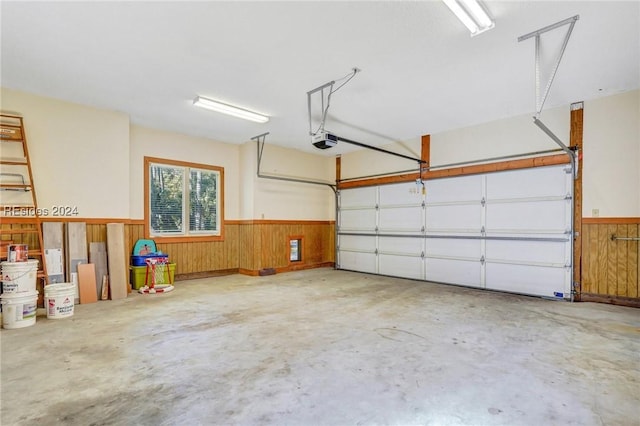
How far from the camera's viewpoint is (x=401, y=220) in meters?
7.44

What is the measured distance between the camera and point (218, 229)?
747 cm

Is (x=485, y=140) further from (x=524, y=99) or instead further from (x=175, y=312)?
(x=175, y=312)

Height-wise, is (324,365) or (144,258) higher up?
(144,258)

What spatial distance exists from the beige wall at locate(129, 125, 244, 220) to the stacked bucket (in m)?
2.35

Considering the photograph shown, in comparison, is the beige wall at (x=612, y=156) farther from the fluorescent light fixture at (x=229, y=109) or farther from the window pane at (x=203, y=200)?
the window pane at (x=203, y=200)

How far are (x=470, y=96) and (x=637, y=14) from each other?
6.80 feet

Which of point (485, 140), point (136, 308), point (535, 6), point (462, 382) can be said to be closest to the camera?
point (462, 382)

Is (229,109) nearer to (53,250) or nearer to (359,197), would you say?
(53,250)

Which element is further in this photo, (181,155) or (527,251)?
(181,155)

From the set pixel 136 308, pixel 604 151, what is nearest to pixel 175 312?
pixel 136 308

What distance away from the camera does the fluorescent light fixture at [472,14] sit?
2771 millimetres

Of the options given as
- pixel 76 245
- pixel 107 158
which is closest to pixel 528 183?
pixel 107 158

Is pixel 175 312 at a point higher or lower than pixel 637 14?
lower

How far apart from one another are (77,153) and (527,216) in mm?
7723
